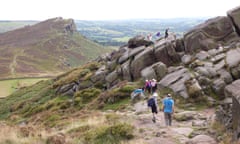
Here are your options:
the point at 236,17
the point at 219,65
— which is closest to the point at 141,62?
the point at 219,65

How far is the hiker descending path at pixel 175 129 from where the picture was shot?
18547mm

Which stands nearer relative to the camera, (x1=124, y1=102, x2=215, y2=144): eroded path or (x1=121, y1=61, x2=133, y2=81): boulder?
(x1=124, y1=102, x2=215, y2=144): eroded path

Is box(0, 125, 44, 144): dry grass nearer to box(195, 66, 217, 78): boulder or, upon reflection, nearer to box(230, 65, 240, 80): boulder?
box(230, 65, 240, 80): boulder

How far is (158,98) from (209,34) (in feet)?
45.0

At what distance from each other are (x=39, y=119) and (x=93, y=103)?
6350mm

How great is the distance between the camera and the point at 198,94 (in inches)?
1250

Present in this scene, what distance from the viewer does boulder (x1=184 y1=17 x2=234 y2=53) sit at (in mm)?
42406

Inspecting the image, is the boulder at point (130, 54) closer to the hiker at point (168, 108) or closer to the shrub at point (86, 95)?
the shrub at point (86, 95)

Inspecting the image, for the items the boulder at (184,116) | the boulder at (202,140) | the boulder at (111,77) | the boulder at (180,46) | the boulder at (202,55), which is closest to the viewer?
the boulder at (202,140)

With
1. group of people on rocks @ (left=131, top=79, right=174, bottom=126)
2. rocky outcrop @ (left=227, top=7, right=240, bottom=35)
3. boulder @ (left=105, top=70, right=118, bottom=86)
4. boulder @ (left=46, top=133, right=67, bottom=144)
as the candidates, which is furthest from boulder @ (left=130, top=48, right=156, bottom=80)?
boulder @ (left=46, top=133, right=67, bottom=144)

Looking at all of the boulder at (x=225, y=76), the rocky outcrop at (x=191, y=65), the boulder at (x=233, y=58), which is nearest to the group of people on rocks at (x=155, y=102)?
the rocky outcrop at (x=191, y=65)

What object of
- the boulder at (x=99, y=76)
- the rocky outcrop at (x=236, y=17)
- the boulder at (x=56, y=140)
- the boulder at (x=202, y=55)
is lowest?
the boulder at (x=99, y=76)

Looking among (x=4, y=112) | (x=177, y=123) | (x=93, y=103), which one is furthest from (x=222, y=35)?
(x=4, y=112)

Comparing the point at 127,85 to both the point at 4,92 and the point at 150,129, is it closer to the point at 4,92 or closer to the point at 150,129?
the point at 150,129
